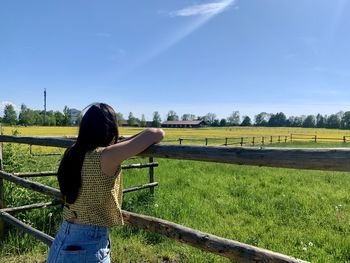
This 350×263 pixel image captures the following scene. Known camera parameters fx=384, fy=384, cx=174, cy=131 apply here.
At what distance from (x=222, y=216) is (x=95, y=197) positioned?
4860 millimetres

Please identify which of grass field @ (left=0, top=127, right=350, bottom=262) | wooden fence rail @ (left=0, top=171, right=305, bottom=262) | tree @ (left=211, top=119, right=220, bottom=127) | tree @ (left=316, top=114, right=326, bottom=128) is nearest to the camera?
wooden fence rail @ (left=0, top=171, right=305, bottom=262)

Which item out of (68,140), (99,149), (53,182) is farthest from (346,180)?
(99,149)

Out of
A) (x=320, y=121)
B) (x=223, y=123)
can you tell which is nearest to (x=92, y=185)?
(x=223, y=123)

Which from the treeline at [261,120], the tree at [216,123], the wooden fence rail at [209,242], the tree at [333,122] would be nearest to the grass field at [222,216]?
the wooden fence rail at [209,242]

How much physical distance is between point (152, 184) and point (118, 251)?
269cm

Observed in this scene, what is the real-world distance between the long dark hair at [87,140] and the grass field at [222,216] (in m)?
2.72

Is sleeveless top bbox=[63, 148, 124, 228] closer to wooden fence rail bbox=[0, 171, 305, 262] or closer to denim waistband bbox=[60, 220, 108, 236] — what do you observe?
denim waistband bbox=[60, 220, 108, 236]

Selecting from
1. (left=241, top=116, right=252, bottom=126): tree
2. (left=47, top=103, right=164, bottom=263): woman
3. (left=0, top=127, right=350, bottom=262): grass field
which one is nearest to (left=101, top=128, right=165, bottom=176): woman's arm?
(left=47, top=103, right=164, bottom=263): woman

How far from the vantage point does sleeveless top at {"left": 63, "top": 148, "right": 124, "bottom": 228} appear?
2.28 m

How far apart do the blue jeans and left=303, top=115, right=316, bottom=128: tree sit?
150204mm

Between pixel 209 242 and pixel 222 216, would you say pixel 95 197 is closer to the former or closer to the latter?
pixel 209 242

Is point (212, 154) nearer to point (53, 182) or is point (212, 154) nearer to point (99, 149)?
point (99, 149)

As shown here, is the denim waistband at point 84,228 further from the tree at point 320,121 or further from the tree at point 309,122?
the tree at point 320,121

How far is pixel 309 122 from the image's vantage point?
147 m
